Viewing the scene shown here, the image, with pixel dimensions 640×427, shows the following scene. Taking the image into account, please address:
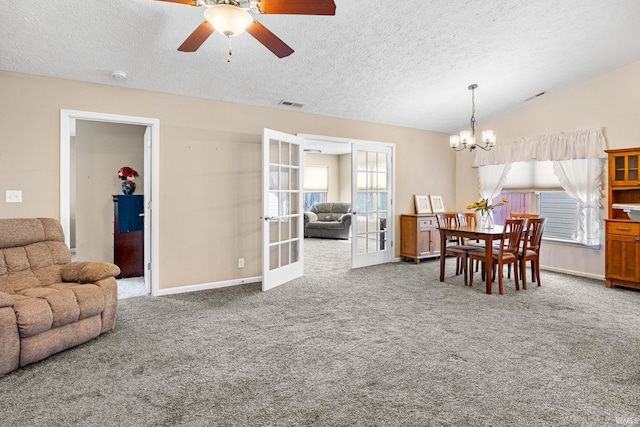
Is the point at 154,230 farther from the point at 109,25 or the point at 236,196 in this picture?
the point at 109,25

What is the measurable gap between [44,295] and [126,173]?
2.57 m

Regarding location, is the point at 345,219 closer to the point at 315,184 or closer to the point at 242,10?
the point at 315,184

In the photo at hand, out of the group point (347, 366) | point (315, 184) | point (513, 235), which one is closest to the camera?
point (347, 366)

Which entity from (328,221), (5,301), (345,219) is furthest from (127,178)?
(328,221)

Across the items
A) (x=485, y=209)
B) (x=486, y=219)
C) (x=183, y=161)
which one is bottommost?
(x=486, y=219)

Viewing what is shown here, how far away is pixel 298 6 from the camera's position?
6.63 ft

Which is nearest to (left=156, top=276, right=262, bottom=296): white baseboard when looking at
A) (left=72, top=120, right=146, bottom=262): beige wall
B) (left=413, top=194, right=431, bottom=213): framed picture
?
(left=72, top=120, right=146, bottom=262): beige wall

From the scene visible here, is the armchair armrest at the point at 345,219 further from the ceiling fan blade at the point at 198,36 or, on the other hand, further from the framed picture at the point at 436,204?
the ceiling fan blade at the point at 198,36

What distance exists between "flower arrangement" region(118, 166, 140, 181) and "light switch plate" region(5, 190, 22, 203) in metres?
1.43

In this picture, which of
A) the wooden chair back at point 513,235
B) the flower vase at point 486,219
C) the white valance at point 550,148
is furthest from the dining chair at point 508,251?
the white valance at point 550,148

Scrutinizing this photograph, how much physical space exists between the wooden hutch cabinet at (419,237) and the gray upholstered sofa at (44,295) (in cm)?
444

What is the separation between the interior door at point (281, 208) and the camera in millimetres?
4203

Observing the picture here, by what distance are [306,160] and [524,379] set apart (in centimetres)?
916

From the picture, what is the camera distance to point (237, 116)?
447 cm
